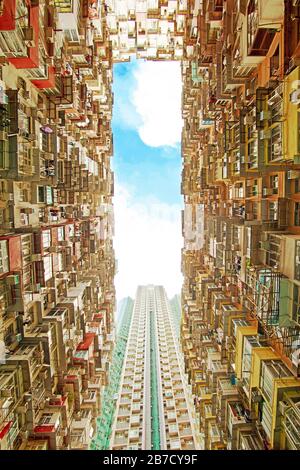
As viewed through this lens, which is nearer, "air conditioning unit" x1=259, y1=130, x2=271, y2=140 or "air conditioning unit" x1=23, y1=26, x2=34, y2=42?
"air conditioning unit" x1=23, y1=26, x2=34, y2=42

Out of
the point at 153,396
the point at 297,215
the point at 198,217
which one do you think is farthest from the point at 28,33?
the point at 153,396

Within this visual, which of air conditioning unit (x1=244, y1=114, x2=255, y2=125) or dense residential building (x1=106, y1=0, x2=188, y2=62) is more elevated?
dense residential building (x1=106, y1=0, x2=188, y2=62)

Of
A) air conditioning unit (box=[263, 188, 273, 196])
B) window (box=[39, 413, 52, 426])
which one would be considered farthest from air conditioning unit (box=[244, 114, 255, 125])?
window (box=[39, 413, 52, 426])

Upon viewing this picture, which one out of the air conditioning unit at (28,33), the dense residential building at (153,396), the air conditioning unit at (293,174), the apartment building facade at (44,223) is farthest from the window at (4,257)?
the dense residential building at (153,396)

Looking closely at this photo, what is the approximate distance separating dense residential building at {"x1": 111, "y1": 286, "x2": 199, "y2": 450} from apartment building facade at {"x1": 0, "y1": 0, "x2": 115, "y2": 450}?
27719mm

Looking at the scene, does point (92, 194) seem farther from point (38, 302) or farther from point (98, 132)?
point (38, 302)

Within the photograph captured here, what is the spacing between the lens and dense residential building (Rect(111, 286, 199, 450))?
55375mm

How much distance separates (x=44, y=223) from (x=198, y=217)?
75.5 ft

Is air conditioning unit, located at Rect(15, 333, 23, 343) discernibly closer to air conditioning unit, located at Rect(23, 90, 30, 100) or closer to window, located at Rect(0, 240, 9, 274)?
window, located at Rect(0, 240, 9, 274)

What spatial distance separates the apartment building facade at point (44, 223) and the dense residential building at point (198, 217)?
128 mm

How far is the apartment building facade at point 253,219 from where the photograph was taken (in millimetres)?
16453

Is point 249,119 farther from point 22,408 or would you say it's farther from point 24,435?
point 24,435

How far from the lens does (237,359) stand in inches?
918

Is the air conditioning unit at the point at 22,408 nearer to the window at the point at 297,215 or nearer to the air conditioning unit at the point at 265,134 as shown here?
the window at the point at 297,215
